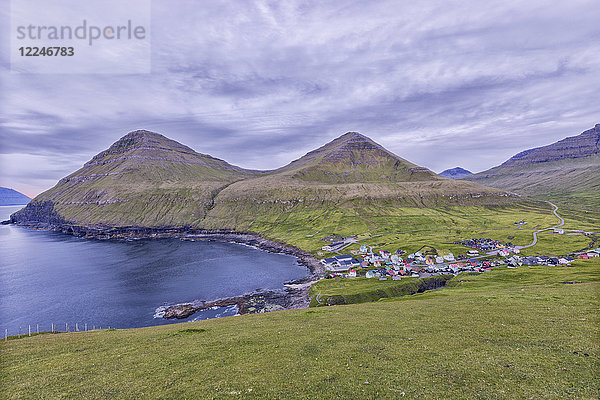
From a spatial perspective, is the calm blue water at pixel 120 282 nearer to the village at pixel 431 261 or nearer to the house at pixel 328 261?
the house at pixel 328 261

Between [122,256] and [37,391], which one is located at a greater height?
[37,391]

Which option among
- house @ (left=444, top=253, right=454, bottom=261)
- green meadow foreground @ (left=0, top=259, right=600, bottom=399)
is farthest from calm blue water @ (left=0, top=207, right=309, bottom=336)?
house @ (left=444, top=253, right=454, bottom=261)

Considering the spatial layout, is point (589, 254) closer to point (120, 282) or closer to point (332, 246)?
point (332, 246)

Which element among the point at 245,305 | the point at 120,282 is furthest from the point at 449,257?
the point at 120,282

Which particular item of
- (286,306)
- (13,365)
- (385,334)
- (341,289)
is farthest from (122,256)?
(385,334)

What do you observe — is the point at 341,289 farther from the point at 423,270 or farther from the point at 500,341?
the point at 500,341

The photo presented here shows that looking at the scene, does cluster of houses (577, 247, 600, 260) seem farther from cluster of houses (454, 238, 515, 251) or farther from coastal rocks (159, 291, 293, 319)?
coastal rocks (159, 291, 293, 319)
